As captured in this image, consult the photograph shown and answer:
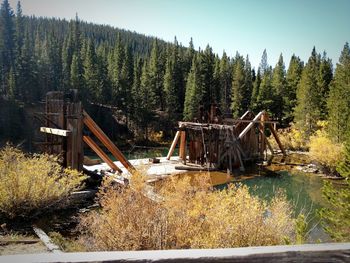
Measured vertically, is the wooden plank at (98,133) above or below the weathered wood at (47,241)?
above

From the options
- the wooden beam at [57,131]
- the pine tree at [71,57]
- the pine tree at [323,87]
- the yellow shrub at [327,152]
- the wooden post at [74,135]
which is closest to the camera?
the wooden beam at [57,131]

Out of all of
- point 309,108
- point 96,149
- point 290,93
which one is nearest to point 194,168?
point 96,149

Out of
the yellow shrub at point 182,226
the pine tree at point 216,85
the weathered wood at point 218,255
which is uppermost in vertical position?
the pine tree at point 216,85

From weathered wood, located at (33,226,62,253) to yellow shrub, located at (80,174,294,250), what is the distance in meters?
0.65

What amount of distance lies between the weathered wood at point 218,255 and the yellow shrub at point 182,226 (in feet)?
14.9

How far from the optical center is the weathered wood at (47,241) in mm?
7445

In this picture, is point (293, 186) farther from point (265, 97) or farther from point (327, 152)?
point (265, 97)

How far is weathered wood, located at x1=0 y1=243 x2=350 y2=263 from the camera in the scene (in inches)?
61.5

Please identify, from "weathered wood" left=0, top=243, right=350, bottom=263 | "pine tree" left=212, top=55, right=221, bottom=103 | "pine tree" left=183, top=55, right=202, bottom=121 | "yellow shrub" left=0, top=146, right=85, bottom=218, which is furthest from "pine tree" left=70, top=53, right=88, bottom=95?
"weathered wood" left=0, top=243, right=350, bottom=263

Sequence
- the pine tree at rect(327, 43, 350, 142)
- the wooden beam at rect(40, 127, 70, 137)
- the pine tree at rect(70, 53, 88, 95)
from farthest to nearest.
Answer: the pine tree at rect(70, 53, 88, 95) < the pine tree at rect(327, 43, 350, 142) < the wooden beam at rect(40, 127, 70, 137)

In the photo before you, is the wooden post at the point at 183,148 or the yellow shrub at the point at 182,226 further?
the wooden post at the point at 183,148

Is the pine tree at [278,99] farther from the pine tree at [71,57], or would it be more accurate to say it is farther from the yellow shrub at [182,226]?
the yellow shrub at [182,226]

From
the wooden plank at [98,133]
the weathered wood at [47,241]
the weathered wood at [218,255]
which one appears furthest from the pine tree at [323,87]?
the weathered wood at [218,255]

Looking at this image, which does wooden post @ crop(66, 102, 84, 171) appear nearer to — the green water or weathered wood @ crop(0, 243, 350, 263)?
the green water
